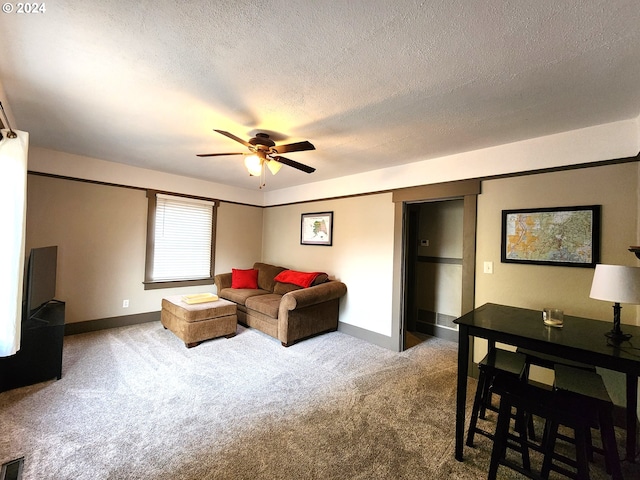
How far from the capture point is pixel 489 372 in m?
1.79

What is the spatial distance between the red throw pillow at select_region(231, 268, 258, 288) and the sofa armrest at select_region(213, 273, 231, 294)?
92 millimetres

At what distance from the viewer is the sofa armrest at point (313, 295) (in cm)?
340

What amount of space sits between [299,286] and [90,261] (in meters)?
2.96

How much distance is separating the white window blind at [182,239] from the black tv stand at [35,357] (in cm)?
182

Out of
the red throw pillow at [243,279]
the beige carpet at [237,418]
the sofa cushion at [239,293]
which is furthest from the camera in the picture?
the red throw pillow at [243,279]

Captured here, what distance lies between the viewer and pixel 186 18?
51.4 inches

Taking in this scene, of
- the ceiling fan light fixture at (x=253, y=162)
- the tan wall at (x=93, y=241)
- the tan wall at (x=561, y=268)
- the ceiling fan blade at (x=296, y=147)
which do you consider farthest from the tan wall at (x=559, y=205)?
the tan wall at (x=93, y=241)

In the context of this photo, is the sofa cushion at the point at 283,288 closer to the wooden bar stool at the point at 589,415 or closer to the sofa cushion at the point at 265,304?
the sofa cushion at the point at 265,304

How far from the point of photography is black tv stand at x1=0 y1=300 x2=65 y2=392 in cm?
229

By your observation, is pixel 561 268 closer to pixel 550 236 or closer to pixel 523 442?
pixel 550 236

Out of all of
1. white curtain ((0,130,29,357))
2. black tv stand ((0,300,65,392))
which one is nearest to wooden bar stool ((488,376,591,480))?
white curtain ((0,130,29,357))

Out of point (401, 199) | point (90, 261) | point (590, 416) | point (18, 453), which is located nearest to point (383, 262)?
point (401, 199)

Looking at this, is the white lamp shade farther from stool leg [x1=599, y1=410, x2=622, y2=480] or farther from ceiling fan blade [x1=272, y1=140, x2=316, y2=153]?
ceiling fan blade [x1=272, y1=140, x2=316, y2=153]

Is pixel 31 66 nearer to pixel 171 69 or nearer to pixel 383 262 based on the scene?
pixel 171 69
